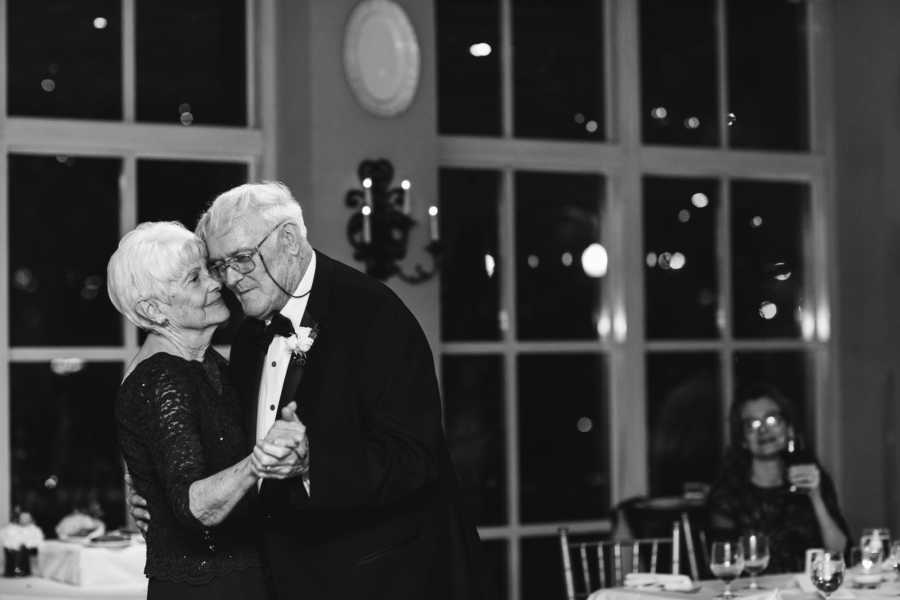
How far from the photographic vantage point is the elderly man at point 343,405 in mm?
2889

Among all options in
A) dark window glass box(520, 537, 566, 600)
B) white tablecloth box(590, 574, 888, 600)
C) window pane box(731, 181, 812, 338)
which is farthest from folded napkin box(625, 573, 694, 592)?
window pane box(731, 181, 812, 338)

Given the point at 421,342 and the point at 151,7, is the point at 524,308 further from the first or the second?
the point at 421,342

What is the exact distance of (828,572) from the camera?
3768mm

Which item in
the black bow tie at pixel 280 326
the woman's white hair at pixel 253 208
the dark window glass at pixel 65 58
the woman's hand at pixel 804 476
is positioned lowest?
the woman's hand at pixel 804 476

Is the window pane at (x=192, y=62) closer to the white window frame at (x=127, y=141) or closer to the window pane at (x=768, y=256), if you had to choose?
the white window frame at (x=127, y=141)

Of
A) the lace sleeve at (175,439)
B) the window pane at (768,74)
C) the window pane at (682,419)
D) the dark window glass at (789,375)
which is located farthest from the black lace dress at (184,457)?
the window pane at (768,74)

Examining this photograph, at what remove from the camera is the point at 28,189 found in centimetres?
537

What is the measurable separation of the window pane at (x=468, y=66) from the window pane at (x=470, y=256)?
0.21m

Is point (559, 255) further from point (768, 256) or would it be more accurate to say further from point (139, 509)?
point (139, 509)

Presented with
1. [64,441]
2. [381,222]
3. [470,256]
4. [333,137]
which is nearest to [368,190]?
[381,222]

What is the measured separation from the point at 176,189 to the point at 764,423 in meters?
2.22

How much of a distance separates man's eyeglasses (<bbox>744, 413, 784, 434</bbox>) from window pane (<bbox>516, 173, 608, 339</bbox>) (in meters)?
1.23

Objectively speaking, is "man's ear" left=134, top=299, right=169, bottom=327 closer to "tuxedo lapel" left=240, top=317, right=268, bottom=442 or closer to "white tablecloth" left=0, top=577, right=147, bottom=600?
"tuxedo lapel" left=240, top=317, right=268, bottom=442

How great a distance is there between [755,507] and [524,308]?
55.9 inches
